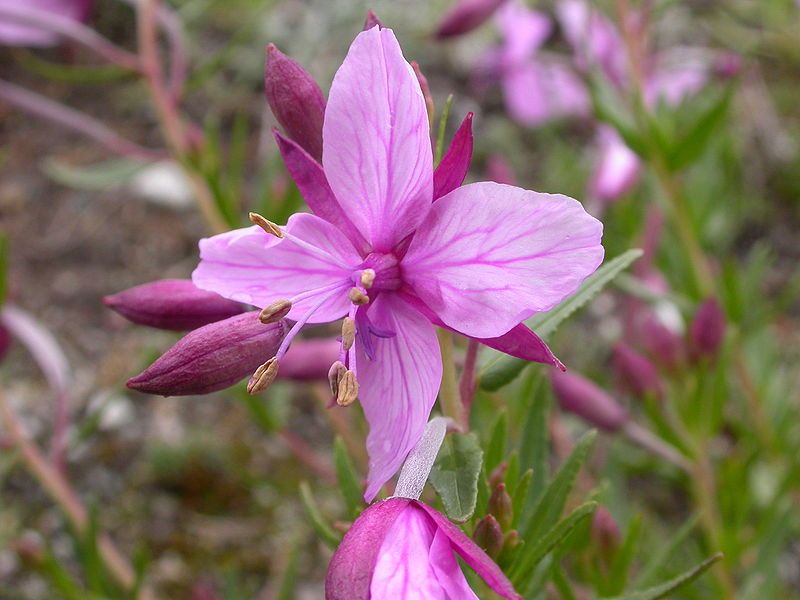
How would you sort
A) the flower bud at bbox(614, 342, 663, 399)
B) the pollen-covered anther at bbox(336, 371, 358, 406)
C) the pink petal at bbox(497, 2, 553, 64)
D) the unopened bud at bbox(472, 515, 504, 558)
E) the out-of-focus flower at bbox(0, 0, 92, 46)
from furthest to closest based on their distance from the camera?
1. the pink petal at bbox(497, 2, 553, 64)
2. the out-of-focus flower at bbox(0, 0, 92, 46)
3. the flower bud at bbox(614, 342, 663, 399)
4. the unopened bud at bbox(472, 515, 504, 558)
5. the pollen-covered anther at bbox(336, 371, 358, 406)

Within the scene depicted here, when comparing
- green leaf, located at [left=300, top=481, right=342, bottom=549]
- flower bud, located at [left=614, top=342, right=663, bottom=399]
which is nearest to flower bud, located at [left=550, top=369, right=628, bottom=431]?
flower bud, located at [left=614, top=342, right=663, bottom=399]

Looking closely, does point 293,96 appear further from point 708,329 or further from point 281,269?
point 708,329

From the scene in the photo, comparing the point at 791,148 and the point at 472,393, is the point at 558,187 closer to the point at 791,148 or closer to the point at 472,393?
the point at 791,148

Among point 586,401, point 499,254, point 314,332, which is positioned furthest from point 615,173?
point 499,254

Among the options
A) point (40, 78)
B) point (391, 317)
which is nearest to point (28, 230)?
point (40, 78)

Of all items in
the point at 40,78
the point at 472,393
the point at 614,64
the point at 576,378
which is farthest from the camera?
the point at 40,78

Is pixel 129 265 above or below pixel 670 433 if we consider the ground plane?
below

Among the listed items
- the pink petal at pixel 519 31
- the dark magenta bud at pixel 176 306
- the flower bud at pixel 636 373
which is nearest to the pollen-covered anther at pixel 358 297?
the dark magenta bud at pixel 176 306

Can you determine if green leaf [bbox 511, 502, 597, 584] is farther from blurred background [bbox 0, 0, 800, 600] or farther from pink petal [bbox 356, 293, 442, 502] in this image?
blurred background [bbox 0, 0, 800, 600]
